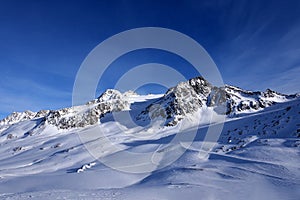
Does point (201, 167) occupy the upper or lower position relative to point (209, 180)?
upper

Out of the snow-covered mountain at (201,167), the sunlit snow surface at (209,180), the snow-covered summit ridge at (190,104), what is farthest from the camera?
the snow-covered summit ridge at (190,104)

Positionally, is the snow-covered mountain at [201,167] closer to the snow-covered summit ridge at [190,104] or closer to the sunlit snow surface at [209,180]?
the sunlit snow surface at [209,180]

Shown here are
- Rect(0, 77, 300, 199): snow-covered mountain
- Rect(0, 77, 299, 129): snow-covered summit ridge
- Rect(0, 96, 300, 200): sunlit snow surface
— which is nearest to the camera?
Rect(0, 96, 300, 200): sunlit snow surface

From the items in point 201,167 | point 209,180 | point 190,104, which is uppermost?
point 190,104

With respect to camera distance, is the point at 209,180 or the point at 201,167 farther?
the point at 201,167

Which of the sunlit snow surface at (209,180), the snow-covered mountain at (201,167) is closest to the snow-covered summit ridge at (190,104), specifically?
the snow-covered mountain at (201,167)

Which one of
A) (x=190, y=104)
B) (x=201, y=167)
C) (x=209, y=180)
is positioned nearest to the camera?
(x=209, y=180)

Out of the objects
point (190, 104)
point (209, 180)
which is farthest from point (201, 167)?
point (190, 104)

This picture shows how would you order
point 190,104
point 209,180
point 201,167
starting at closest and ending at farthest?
point 209,180, point 201,167, point 190,104

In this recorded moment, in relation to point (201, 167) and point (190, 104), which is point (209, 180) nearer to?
point (201, 167)

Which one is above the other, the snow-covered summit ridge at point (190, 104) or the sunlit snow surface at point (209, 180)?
the snow-covered summit ridge at point (190, 104)

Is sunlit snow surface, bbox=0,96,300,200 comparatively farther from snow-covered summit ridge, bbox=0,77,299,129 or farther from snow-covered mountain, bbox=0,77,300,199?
snow-covered summit ridge, bbox=0,77,299,129

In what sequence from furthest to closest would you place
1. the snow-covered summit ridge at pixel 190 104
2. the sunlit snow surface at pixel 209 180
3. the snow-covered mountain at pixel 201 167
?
1. the snow-covered summit ridge at pixel 190 104
2. the snow-covered mountain at pixel 201 167
3. the sunlit snow surface at pixel 209 180

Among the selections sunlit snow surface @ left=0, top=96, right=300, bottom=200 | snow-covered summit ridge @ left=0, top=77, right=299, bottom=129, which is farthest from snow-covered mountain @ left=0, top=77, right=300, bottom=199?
snow-covered summit ridge @ left=0, top=77, right=299, bottom=129
